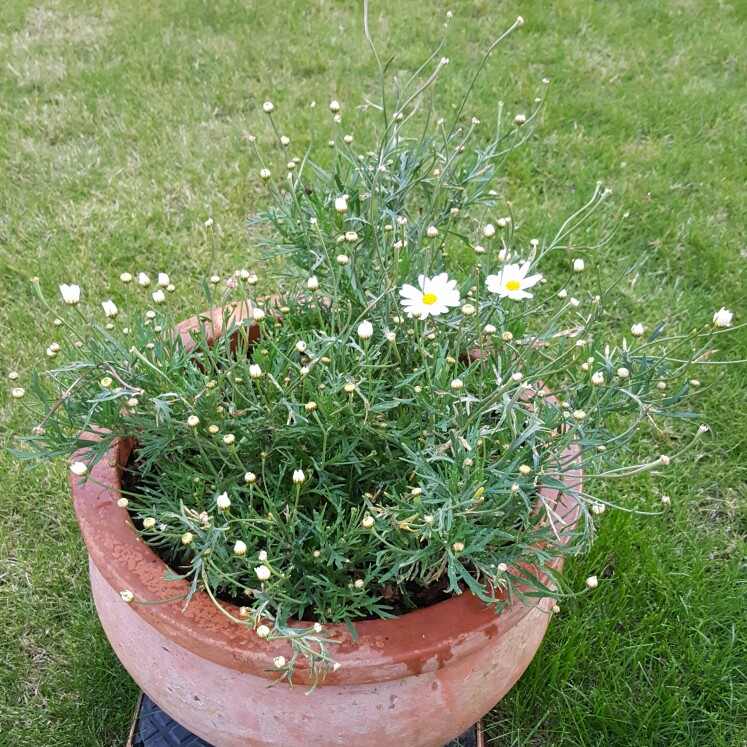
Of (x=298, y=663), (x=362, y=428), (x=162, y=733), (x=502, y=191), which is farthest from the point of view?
(x=502, y=191)

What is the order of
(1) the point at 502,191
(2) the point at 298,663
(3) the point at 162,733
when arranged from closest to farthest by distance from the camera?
1. (2) the point at 298,663
2. (3) the point at 162,733
3. (1) the point at 502,191

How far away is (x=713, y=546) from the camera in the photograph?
166 centimetres

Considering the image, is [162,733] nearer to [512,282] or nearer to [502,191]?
[512,282]

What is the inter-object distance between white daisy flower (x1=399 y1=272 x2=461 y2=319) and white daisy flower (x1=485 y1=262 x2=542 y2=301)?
2.0 inches

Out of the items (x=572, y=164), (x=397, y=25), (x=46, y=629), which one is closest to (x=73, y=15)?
(x=397, y=25)

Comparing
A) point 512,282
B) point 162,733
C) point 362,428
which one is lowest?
point 162,733

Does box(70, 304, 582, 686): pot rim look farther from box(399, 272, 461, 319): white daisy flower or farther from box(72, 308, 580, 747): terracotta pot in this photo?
box(399, 272, 461, 319): white daisy flower

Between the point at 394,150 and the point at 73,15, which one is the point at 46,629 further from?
the point at 73,15

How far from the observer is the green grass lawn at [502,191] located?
4.74 ft

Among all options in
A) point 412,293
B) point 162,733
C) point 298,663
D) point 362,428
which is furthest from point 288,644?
point 162,733

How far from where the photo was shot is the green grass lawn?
1.44 m

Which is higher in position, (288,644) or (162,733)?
(288,644)

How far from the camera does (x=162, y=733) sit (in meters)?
1.32

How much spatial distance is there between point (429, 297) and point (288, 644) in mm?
454
